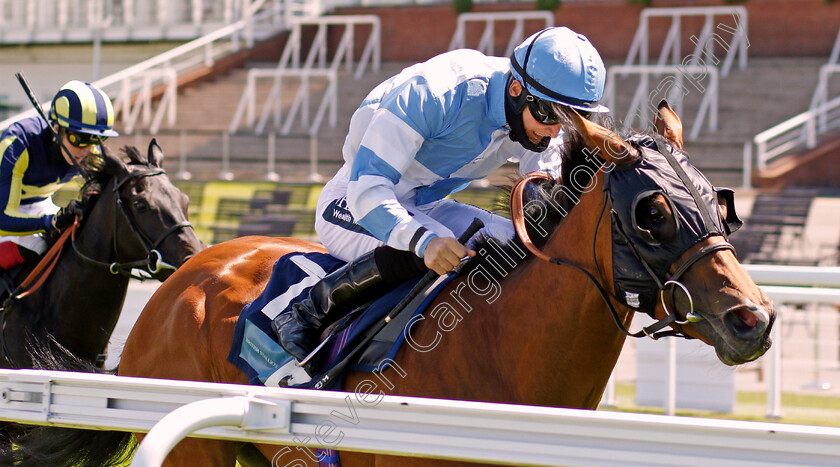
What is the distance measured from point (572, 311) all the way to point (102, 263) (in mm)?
2841

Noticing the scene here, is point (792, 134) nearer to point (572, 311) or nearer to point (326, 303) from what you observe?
point (326, 303)

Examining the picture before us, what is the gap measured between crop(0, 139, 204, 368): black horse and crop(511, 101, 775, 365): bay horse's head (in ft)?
8.72

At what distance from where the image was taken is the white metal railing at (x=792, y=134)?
1264 cm

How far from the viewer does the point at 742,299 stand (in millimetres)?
2121

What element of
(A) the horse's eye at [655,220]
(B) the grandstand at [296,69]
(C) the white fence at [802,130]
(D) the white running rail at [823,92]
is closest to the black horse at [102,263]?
(A) the horse's eye at [655,220]

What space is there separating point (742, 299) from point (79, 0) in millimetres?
23606

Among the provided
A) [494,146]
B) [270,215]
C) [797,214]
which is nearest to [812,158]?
[797,214]

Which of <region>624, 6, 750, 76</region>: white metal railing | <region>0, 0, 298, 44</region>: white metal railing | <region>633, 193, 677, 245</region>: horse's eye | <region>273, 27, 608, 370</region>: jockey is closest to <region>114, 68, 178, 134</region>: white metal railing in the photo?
<region>0, 0, 298, 44</region>: white metal railing

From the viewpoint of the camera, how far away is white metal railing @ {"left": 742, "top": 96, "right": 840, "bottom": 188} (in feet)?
41.5

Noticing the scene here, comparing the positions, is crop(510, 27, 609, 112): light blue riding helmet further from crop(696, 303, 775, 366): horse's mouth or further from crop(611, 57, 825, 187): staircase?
crop(611, 57, 825, 187): staircase

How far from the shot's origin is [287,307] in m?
3.02

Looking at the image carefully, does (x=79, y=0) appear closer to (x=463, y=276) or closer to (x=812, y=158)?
(x=812, y=158)

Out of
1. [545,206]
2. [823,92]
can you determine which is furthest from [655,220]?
[823,92]

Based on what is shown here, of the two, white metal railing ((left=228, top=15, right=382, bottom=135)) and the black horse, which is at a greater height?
the black horse
